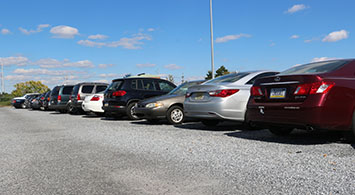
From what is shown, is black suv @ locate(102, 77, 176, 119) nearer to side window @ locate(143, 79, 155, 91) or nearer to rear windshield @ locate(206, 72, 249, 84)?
side window @ locate(143, 79, 155, 91)

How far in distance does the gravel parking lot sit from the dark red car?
1.47ft

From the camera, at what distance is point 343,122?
595 centimetres

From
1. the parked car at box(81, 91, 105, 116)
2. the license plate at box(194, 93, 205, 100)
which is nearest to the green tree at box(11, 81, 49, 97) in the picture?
the parked car at box(81, 91, 105, 116)

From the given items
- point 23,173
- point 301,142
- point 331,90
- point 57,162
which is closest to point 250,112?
point 301,142

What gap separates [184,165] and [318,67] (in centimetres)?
329

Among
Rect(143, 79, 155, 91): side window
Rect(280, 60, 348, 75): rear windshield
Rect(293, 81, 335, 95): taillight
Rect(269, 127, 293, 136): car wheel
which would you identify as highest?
Rect(280, 60, 348, 75): rear windshield

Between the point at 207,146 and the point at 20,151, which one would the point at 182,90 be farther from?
the point at 20,151

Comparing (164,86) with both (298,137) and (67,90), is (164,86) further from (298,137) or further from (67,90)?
(67,90)

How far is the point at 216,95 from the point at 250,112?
149 centimetres

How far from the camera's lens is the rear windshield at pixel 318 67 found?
634 cm

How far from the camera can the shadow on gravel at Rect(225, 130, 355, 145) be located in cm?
689

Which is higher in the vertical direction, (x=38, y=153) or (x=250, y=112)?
(x=250, y=112)

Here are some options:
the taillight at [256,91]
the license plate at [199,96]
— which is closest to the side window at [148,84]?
the license plate at [199,96]

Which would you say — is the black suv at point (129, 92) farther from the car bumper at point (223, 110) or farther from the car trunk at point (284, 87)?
the car trunk at point (284, 87)
